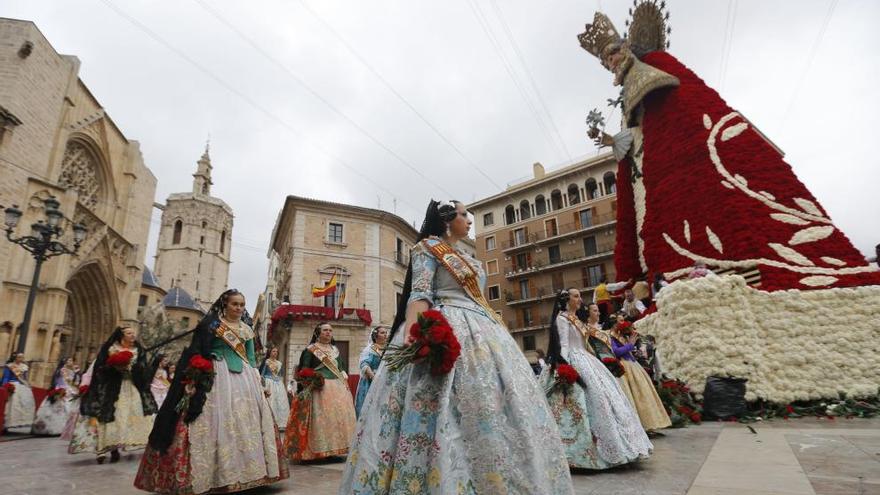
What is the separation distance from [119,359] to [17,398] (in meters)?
8.93

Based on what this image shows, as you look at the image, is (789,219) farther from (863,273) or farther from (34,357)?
(34,357)

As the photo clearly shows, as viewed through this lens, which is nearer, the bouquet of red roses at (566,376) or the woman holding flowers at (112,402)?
the bouquet of red roses at (566,376)

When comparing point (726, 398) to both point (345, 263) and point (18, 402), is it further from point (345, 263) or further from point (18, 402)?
point (345, 263)

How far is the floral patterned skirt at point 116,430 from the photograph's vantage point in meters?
5.89

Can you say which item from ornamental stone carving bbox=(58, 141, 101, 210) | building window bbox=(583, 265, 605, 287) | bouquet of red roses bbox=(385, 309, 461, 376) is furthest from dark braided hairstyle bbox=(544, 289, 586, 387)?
building window bbox=(583, 265, 605, 287)

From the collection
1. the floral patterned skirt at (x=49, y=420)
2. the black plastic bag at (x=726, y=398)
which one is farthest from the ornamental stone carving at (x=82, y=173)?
the black plastic bag at (x=726, y=398)

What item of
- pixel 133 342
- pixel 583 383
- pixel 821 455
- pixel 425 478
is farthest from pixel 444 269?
pixel 133 342

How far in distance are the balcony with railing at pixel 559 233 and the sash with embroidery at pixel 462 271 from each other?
Answer: 97.7ft

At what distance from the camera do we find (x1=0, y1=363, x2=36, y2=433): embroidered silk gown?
35.1 feet

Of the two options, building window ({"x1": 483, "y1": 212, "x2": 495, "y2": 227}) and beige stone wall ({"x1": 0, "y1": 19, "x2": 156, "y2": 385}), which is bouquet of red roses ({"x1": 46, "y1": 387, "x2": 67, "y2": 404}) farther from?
building window ({"x1": 483, "y1": 212, "x2": 495, "y2": 227})

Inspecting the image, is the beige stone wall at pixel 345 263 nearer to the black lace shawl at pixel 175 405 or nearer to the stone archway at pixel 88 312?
the stone archway at pixel 88 312

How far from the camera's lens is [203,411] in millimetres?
3736

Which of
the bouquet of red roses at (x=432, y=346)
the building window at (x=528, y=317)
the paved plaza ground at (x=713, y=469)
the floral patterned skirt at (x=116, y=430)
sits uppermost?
the building window at (x=528, y=317)

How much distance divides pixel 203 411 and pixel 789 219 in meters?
9.21
